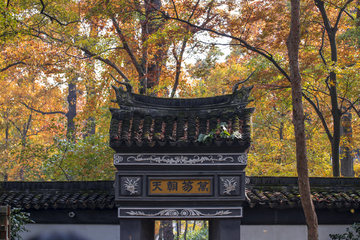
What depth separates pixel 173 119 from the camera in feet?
26.7

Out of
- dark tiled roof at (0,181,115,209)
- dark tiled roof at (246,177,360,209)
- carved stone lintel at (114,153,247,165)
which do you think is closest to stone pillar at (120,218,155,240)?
dark tiled roof at (0,181,115,209)

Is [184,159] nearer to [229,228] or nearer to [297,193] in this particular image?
[229,228]

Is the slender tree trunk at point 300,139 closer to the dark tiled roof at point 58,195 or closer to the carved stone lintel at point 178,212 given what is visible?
the carved stone lintel at point 178,212

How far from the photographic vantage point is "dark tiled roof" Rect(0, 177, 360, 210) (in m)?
8.04

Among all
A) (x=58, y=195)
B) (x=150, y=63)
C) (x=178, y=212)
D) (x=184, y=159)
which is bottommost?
(x=178, y=212)

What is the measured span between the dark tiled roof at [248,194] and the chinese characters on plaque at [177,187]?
118 cm

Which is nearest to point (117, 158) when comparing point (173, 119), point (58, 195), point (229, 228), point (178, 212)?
point (173, 119)

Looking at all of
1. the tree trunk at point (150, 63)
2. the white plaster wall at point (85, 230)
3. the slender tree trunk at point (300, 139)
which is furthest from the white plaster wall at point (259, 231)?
the tree trunk at point (150, 63)

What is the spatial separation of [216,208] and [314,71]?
27.5ft

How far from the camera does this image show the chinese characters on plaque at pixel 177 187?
299 inches

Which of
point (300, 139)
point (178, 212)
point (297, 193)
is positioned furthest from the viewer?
point (297, 193)

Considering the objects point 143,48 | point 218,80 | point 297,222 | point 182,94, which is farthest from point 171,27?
point 218,80

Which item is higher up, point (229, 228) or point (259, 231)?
point (229, 228)

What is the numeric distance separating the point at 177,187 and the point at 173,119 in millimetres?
1665
